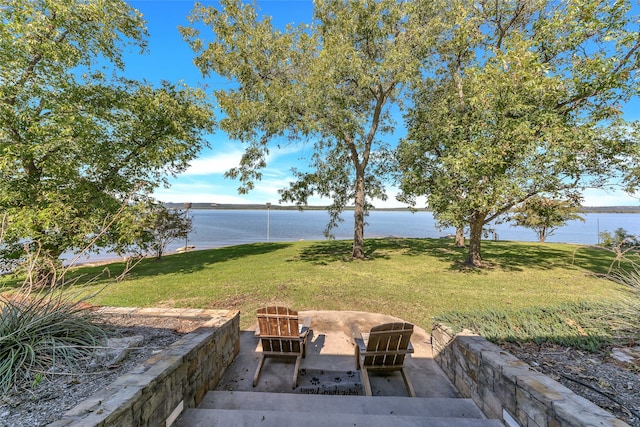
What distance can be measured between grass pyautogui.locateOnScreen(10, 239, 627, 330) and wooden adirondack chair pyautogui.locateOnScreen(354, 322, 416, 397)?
5.85 feet

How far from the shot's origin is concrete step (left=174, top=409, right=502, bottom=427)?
2.37m

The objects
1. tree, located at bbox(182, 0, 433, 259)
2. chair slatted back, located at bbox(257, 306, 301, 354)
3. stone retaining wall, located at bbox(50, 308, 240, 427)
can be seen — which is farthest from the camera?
tree, located at bbox(182, 0, 433, 259)

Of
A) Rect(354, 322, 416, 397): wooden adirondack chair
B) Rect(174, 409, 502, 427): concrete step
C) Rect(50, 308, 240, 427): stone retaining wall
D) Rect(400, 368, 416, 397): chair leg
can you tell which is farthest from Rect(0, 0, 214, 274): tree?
Rect(400, 368, 416, 397): chair leg

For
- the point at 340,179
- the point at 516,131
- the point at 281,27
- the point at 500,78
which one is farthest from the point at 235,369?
the point at 281,27

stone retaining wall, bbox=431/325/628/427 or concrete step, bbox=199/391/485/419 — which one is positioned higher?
stone retaining wall, bbox=431/325/628/427

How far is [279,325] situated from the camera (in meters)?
3.56

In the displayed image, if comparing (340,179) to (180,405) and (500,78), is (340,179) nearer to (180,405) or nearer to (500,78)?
(500,78)

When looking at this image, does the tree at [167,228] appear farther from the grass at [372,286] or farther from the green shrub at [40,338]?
the green shrub at [40,338]

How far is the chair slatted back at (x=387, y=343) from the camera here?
322cm

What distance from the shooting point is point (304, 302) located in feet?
20.2

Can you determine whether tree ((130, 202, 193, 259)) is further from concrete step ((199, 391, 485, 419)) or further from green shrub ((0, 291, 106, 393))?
concrete step ((199, 391, 485, 419))

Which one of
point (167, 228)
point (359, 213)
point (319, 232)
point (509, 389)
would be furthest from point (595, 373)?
point (319, 232)

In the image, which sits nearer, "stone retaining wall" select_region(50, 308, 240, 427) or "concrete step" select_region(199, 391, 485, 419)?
"stone retaining wall" select_region(50, 308, 240, 427)

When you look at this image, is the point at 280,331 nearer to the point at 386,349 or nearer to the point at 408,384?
the point at 386,349
